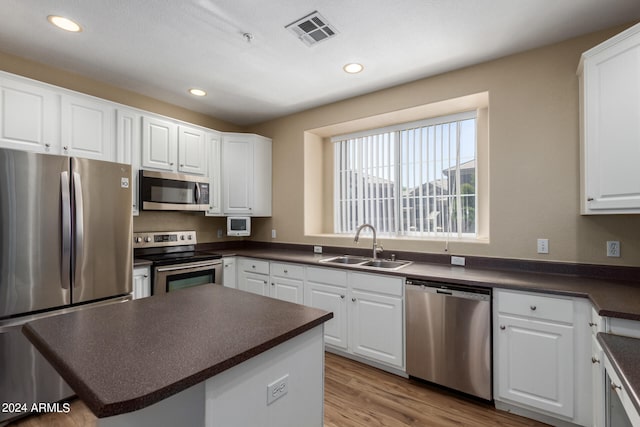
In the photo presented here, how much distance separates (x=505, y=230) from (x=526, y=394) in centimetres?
120

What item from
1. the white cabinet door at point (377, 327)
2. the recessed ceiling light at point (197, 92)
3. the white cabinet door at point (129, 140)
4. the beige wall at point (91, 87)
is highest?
the recessed ceiling light at point (197, 92)

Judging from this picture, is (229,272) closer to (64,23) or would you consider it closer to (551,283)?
(64,23)

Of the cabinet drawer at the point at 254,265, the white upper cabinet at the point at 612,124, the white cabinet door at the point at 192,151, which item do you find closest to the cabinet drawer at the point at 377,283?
the cabinet drawer at the point at 254,265

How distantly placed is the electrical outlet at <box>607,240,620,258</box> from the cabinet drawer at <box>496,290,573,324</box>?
2.14ft

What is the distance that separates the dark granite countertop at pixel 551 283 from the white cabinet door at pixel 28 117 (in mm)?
2624

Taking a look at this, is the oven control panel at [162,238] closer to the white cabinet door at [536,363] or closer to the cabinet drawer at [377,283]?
the cabinet drawer at [377,283]

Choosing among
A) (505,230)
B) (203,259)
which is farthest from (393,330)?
(203,259)

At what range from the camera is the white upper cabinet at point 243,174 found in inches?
151

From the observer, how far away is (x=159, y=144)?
315 cm

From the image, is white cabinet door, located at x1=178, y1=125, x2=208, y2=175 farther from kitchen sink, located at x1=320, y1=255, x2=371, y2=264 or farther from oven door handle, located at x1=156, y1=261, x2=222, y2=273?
kitchen sink, located at x1=320, y1=255, x2=371, y2=264

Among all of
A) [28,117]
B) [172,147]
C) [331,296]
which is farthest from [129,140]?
[331,296]

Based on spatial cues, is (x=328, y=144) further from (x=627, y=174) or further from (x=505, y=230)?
(x=627, y=174)

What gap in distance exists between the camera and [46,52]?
2.43 meters

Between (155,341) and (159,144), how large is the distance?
105 inches
